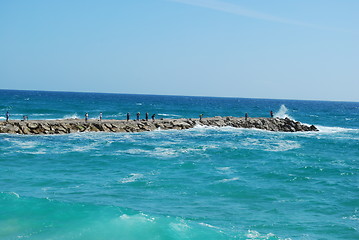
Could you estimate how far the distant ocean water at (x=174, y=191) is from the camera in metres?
14.6

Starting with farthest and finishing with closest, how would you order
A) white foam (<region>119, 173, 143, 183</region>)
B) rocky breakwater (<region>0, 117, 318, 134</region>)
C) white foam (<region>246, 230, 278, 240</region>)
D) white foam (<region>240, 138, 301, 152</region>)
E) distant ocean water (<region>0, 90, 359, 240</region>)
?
1. rocky breakwater (<region>0, 117, 318, 134</region>)
2. white foam (<region>240, 138, 301, 152</region>)
3. white foam (<region>119, 173, 143, 183</region>)
4. distant ocean water (<region>0, 90, 359, 240</region>)
5. white foam (<region>246, 230, 278, 240</region>)

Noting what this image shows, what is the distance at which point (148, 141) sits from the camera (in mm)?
38719

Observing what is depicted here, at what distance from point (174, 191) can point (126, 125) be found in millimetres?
28093

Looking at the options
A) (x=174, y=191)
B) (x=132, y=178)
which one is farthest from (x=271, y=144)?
(x=174, y=191)

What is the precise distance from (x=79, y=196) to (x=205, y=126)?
36.1m

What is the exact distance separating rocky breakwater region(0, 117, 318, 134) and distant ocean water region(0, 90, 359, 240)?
232 inches

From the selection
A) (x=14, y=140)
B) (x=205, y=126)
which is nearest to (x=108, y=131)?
(x=14, y=140)

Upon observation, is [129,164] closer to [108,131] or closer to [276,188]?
[276,188]

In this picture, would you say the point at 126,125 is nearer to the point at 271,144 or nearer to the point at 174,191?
the point at 271,144

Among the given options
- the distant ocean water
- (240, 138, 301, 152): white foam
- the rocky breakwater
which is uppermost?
the rocky breakwater

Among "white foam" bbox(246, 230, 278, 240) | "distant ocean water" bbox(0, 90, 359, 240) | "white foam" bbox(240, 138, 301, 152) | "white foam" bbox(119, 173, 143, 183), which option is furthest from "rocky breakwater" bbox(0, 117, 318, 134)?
"white foam" bbox(246, 230, 278, 240)

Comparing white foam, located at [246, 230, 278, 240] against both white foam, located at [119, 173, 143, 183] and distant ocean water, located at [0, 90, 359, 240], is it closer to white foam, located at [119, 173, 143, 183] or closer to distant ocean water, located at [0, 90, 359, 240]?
distant ocean water, located at [0, 90, 359, 240]

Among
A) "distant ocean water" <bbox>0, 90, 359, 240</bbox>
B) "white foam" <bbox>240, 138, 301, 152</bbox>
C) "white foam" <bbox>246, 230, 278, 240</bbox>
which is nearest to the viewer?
"white foam" <bbox>246, 230, 278, 240</bbox>

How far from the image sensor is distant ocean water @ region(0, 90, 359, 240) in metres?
14.6
